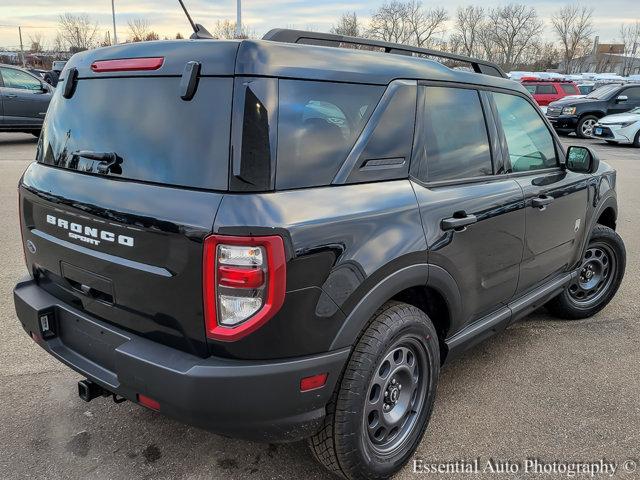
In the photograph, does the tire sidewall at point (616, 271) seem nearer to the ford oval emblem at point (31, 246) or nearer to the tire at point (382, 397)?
the tire at point (382, 397)

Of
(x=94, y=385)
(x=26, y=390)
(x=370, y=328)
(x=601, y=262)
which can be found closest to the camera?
(x=370, y=328)

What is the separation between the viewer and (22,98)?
483 inches

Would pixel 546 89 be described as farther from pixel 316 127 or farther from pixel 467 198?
pixel 316 127

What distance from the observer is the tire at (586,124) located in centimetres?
1815

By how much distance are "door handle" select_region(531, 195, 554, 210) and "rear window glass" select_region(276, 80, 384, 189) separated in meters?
1.42

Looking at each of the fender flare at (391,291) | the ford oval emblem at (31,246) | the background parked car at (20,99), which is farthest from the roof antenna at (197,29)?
the background parked car at (20,99)

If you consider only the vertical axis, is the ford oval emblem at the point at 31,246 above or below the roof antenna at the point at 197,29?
below

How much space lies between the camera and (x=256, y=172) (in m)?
1.92

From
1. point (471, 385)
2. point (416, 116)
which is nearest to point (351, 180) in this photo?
point (416, 116)

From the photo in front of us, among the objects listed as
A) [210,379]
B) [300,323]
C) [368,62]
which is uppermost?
[368,62]

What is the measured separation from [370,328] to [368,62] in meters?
1.16

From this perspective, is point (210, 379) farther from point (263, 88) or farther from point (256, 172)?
point (263, 88)

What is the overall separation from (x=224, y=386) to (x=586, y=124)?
1933 centimetres

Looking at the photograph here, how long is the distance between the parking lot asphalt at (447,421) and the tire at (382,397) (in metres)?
0.21
